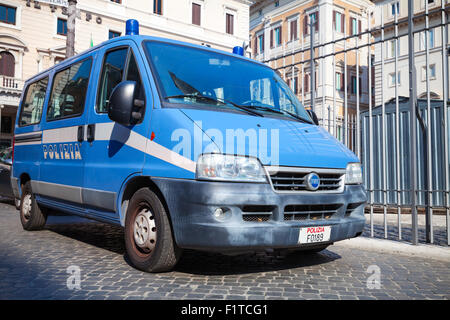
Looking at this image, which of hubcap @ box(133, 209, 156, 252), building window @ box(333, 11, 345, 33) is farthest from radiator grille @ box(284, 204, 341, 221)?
building window @ box(333, 11, 345, 33)

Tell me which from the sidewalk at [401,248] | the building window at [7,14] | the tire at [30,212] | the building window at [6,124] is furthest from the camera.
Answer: the building window at [6,124]

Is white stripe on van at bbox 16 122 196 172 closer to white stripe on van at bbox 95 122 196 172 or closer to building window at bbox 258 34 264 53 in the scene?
white stripe on van at bbox 95 122 196 172

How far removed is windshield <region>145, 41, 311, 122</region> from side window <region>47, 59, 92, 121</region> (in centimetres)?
125

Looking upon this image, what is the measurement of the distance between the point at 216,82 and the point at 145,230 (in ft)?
5.42

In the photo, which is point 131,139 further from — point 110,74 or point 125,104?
point 110,74

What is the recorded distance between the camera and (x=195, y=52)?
182 inches

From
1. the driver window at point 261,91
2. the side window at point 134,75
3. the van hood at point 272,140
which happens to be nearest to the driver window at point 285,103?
the driver window at point 261,91

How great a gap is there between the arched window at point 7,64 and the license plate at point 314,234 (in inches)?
1054

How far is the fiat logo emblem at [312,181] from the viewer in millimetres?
3727

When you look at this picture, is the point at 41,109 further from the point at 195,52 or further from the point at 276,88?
the point at 276,88

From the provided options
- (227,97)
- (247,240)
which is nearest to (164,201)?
(247,240)

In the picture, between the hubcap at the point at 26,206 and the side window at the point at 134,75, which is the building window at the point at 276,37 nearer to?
the hubcap at the point at 26,206

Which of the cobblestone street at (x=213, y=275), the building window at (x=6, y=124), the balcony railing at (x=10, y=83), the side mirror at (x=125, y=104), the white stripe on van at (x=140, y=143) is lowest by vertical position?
the cobblestone street at (x=213, y=275)

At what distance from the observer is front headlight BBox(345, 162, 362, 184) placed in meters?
4.16
